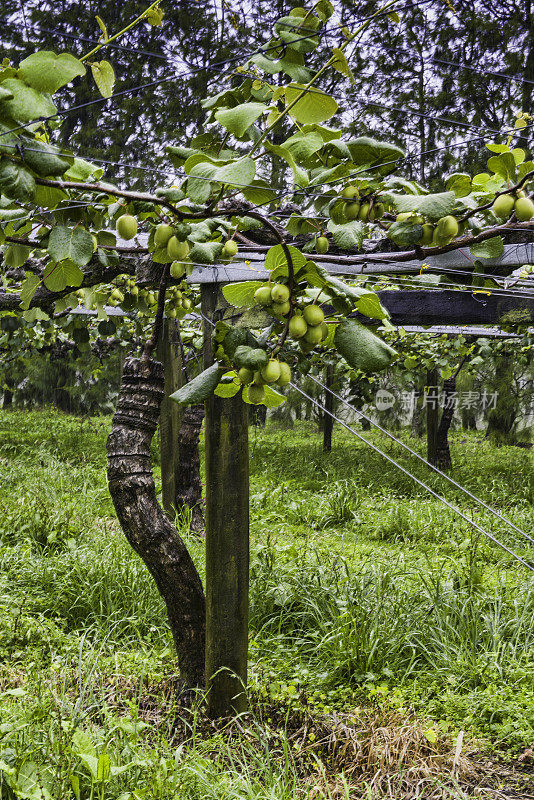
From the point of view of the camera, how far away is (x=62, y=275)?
0.90 m

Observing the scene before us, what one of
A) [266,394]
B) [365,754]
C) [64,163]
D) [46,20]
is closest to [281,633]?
[365,754]

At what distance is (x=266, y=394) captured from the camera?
2.52 feet

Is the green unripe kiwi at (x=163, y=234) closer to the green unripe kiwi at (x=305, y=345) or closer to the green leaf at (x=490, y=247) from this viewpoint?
the green unripe kiwi at (x=305, y=345)

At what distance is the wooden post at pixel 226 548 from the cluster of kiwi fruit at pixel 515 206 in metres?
0.98

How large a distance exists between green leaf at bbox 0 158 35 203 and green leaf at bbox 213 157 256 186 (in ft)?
0.68

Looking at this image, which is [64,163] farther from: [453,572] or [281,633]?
[453,572]

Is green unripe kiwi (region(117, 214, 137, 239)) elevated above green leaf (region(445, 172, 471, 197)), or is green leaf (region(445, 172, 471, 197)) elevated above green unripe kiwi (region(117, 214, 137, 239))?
green leaf (region(445, 172, 471, 197))

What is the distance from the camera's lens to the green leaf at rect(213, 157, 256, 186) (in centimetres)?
62

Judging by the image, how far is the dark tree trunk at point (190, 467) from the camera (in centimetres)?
374

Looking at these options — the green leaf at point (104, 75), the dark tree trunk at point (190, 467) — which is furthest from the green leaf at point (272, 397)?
the dark tree trunk at point (190, 467)

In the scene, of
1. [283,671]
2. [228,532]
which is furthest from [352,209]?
[283,671]

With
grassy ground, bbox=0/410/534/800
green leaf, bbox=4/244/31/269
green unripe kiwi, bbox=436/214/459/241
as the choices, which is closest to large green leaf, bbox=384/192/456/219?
green unripe kiwi, bbox=436/214/459/241

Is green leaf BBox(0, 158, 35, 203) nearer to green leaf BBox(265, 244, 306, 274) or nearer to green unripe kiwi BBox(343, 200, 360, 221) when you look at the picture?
green leaf BBox(265, 244, 306, 274)

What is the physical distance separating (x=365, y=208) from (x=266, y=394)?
0.34m
